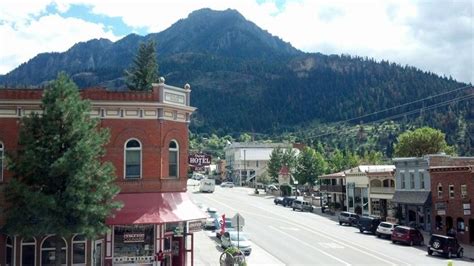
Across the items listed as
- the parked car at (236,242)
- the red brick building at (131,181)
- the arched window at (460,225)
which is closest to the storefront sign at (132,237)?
the red brick building at (131,181)

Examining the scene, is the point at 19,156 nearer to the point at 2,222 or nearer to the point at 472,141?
the point at 2,222

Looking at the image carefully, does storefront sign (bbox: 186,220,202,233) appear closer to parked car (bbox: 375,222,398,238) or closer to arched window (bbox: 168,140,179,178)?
arched window (bbox: 168,140,179,178)

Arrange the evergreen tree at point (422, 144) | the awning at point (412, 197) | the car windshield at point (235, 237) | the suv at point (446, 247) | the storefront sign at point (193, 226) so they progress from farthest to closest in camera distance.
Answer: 1. the evergreen tree at point (422, 144)
2. the awning at point (412, 197)
3. the suv at point (446, 247)
4. the car windshield at point (235, 237)
5. the storefront sign at point (193, 226)

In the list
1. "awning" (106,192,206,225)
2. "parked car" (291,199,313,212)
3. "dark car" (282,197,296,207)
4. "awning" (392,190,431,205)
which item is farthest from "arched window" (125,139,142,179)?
"dark car" (282,197,296,207)

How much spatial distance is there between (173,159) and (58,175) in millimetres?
7513

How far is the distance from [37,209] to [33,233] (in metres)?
1.16

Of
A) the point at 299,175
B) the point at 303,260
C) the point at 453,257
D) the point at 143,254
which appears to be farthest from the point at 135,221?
the point at 299,175

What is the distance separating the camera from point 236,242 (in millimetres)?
36906

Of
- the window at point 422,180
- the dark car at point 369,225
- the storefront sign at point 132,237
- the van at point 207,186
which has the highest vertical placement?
the window at point 422,180

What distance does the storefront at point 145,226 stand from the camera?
26250mm

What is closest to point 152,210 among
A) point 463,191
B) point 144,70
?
point 463,191

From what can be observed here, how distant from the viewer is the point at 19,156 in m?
23.1

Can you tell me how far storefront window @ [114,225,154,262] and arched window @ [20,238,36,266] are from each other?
3.89 m

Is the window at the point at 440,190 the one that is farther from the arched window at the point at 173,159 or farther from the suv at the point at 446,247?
the arched window at the point at 173,159
